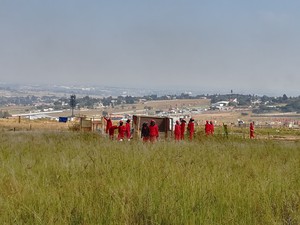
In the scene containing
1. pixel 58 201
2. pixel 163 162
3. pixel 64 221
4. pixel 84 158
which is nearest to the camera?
pixel 64 221

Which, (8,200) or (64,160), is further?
(64,160)

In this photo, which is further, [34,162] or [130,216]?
[34,162]

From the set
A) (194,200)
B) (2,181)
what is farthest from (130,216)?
(2,181)

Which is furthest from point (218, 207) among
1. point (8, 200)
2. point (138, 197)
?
point (8, 200)

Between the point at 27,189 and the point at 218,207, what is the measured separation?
200 cm

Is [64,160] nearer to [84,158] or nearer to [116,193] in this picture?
[84,158]

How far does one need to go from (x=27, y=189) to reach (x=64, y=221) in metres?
1.22

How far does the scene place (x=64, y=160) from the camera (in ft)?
22.9

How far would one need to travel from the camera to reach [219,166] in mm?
6695

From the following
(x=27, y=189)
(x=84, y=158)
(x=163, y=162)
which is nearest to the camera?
(x=27, y=189)

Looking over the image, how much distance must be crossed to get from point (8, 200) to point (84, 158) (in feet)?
10.1

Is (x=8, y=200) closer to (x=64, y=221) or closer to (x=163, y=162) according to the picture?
(x=64, y=221)

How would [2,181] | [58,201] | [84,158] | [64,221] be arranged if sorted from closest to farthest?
[64,221], [58,201], [2,181], [84,158]

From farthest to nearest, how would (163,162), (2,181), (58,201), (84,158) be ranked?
(84,158) < (163,162) < (2,181) < (58,201)
